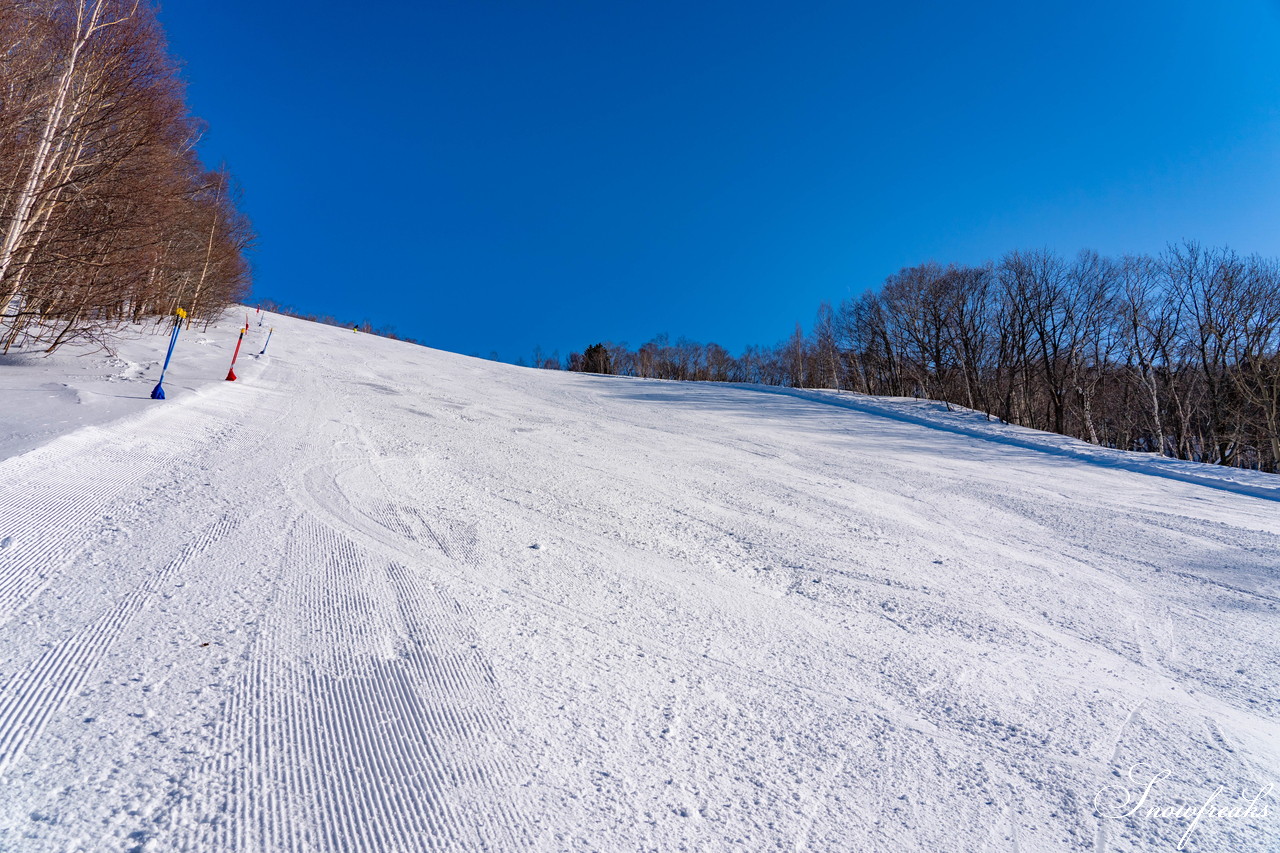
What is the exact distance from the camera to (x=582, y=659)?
2557 mm

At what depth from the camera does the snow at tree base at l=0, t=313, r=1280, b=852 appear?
5.46ft

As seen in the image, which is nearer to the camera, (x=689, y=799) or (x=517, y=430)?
(x=689, y=799)

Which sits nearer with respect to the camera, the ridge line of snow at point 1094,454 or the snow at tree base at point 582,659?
the snow at tree base at point 582,659

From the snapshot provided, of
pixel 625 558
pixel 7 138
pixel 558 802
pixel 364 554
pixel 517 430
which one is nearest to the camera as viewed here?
pixel 558 802

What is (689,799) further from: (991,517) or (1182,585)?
(991,517)

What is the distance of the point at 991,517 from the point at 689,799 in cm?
560

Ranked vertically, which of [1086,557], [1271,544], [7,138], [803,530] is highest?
[7,138]

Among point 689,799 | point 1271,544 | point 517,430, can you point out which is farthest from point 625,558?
point 1271,544

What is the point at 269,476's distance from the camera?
473 cm

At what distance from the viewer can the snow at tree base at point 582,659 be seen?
1664 millimetres

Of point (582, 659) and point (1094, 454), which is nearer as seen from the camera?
point (582, 659)

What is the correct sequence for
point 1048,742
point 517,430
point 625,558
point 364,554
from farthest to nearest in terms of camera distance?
1. point 517,430
2. point 625,558
3. point 364,554
4. point 1048,742

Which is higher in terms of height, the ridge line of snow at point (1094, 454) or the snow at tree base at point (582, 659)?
the ridge line of snow at point (1094, 454)

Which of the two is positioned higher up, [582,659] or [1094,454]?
[1094,454]
